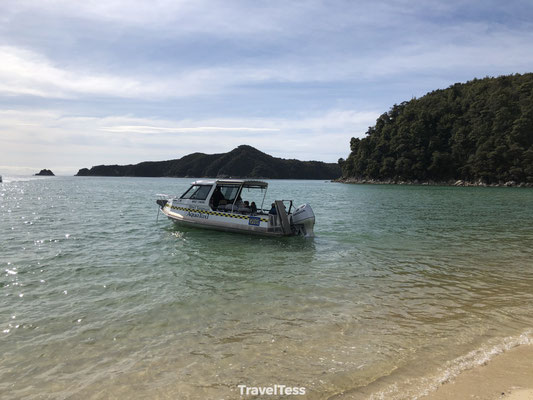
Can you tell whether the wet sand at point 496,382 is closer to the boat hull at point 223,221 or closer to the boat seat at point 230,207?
the boat hull at point 223,221

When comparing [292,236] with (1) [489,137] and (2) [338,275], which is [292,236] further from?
(1) [489,137]

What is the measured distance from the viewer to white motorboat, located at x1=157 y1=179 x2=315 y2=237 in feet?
56.5

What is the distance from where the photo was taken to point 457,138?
118 m

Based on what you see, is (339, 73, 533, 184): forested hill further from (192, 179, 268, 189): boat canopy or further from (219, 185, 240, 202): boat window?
(219, 185, 240, 202): boat window

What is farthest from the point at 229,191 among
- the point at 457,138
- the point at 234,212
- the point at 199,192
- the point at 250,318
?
the point at 457,138

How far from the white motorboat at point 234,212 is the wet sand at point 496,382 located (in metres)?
12.1

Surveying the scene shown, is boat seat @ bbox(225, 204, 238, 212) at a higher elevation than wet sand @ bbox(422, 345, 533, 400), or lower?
higher

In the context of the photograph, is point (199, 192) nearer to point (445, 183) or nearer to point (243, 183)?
point (243, 183)

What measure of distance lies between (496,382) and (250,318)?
14.7 ft

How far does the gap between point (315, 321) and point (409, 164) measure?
5202 inches

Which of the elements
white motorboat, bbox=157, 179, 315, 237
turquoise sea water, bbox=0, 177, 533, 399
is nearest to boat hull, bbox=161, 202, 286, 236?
white motorboat, bbox=157, 179, 315, 237

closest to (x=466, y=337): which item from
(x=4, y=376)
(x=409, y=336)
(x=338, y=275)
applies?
(x=409, y=336)

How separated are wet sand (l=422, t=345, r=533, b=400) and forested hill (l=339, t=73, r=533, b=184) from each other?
113105 mm

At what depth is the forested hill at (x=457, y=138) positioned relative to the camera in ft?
334
